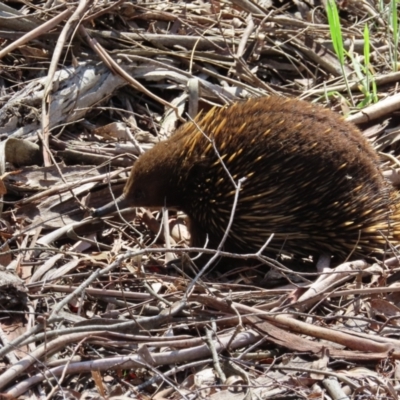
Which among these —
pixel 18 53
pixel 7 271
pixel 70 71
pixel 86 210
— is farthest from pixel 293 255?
pixel 18 53

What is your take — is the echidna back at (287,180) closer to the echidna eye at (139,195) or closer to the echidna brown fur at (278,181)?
the echidna brown fur at (278,181)

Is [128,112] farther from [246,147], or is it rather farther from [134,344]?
[134,344]

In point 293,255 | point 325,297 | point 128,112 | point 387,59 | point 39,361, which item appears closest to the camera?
point 39,361

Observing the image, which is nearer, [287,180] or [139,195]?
[287,180]

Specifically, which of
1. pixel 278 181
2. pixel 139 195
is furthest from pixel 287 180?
pixel 139 195

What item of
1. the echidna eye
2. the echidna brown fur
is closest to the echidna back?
the echidna brown fur

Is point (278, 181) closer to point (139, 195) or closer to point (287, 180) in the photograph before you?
point (287, 180)

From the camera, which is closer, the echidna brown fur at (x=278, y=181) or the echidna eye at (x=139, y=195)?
the echidna brown fur at (x=278, y=181)

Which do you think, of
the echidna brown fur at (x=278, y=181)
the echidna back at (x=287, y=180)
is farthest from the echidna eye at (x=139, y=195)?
the echidna back at (x=287, y=180)
